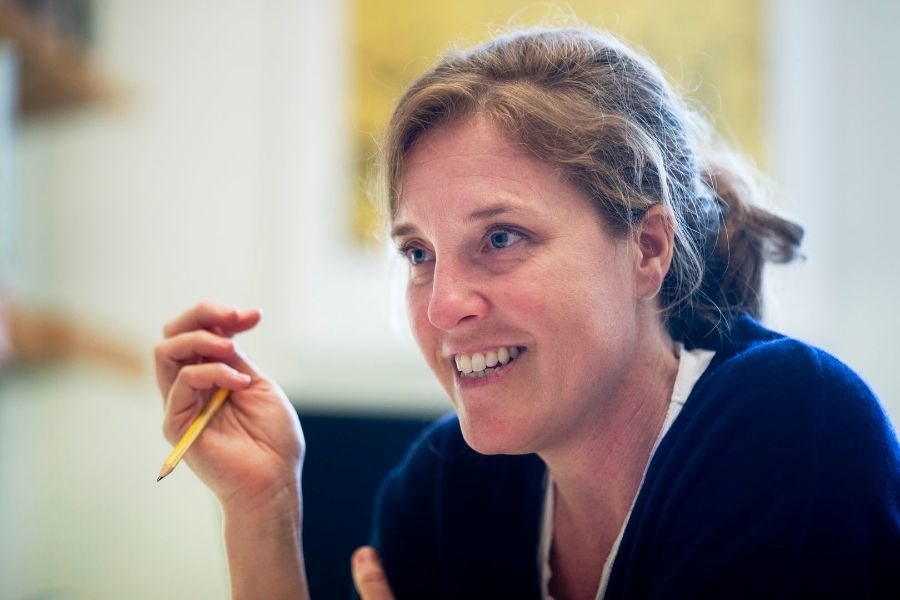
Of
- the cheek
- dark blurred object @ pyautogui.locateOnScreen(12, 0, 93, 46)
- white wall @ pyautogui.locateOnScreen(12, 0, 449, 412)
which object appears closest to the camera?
the cheek

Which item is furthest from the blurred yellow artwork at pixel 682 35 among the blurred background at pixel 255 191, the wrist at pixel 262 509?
the wrist at pixel 262 509

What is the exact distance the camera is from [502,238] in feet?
2.64

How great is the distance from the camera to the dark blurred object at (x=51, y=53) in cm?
179

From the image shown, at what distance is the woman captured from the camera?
0.68 metres

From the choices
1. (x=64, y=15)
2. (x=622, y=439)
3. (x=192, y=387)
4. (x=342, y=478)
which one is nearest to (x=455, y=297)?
(x=622, y=439)

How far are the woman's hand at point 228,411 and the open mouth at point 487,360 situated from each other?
0.28 metres

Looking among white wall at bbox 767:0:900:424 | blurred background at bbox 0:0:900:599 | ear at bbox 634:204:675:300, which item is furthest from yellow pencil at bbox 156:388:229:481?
white wall at bbox 767:0:900:424

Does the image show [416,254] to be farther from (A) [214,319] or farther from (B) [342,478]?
(B) [342,478]

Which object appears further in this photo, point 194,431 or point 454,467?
point 454,467

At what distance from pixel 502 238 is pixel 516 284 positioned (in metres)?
0.05

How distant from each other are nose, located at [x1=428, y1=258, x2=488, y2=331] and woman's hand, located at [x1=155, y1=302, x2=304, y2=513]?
0.29 m

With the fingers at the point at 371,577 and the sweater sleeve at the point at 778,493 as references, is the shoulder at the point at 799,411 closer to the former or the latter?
the sweater sleeve at the point at 778,493

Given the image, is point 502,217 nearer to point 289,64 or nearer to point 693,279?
point 693,279

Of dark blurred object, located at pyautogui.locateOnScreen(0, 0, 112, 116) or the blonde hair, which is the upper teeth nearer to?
the blonde hair
